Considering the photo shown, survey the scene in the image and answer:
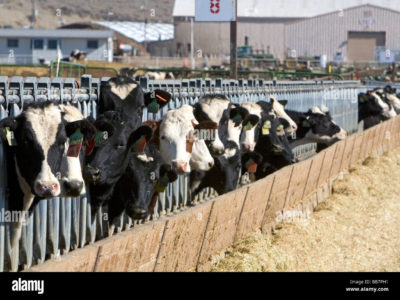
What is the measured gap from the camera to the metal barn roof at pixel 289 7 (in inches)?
3664

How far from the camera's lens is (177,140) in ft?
37.4

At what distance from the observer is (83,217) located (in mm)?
10656

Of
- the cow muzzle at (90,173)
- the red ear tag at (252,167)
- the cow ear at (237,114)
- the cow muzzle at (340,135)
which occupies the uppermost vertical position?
the cow ear at (237,114)

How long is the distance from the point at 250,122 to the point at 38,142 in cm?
635

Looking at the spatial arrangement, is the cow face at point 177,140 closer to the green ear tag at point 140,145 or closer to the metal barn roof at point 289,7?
the green ear tag at point 140,145

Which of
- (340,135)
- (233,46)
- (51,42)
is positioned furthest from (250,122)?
(51,42)

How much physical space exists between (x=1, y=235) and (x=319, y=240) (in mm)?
6309

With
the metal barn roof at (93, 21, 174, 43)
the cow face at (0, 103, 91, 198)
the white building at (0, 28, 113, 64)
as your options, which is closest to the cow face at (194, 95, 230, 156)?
the cow face at (0, 103, 91, 198)

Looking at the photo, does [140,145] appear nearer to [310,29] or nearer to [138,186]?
[138,186]

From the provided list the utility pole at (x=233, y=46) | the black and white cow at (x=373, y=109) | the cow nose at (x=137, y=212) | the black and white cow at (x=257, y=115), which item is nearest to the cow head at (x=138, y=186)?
A: the cow nose at (x=137, y=212)

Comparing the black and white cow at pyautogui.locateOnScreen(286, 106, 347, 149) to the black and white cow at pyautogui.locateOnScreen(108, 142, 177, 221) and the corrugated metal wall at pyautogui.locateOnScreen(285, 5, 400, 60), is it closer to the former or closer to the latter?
the black and white cow at pyautogui.locateOnScreen(108, 142, 177, 221)

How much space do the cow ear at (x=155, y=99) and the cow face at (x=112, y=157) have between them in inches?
33.6
